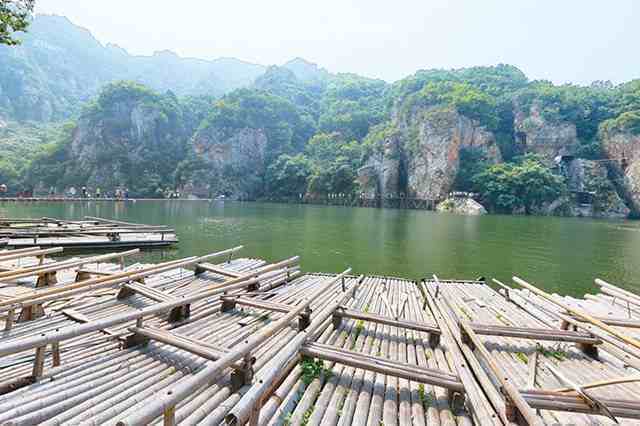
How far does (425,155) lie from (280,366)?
86.1 meters

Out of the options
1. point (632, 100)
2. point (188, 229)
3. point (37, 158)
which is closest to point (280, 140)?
point (37, 158)

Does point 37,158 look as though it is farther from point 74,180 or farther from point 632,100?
point 632,100

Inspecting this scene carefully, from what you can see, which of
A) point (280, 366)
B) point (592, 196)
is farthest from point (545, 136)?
point (280, 366)

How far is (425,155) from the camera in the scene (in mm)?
83188

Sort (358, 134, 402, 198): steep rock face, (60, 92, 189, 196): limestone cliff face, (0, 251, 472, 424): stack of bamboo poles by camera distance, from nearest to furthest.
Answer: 1. (0, 251, 472, 424): stack of bamboo poles
2. (358, 134, 402, 198): steep rock face
3. (60, 92, 189, 196): limestone cliff face

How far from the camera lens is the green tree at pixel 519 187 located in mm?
69250

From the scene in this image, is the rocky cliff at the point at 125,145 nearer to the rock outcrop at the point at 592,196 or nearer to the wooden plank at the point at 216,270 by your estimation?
the wooden plank at the point at 216,270

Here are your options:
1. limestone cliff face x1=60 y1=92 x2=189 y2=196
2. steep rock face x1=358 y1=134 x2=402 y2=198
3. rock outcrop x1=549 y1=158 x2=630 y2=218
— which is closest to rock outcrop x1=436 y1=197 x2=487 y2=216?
steep rock face x1=358 y1=134 x2=402 y2=198

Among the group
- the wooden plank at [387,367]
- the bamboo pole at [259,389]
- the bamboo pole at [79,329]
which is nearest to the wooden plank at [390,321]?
the bamboo pole at [79,329]

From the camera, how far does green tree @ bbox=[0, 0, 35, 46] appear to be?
1598cm

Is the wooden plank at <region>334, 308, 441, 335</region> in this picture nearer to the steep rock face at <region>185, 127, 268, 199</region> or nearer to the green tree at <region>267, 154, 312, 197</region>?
the green tree at <region>267, 154, 312, 197</region>

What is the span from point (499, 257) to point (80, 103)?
197882mm

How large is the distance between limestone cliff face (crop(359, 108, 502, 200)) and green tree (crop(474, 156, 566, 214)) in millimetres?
7887

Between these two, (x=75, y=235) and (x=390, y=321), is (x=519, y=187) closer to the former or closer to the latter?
(x=390, y=321)
